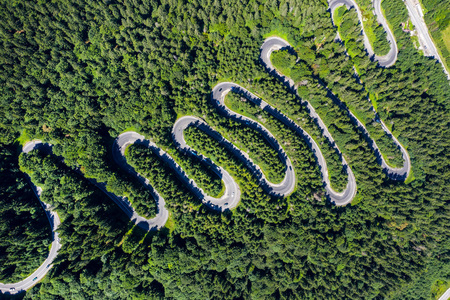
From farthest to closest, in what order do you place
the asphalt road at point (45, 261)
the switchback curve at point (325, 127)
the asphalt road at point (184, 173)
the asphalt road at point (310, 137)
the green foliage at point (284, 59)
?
the switchback curve at point (325, 127)
the asphalt road at point (310, 137)
the asphalt road at point (184, 173)
the green foliage at point (284, 59)
the asphalt road at point (45, 261)

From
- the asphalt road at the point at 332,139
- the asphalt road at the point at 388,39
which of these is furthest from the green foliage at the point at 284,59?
the asphalt road at the point at 388,39

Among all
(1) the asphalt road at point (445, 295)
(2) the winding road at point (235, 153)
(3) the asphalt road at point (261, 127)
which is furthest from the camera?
(1) the asphalt road at point (445, 295)

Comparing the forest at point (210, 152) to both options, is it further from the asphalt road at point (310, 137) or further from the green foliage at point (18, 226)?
the asphalt road at point (310, 137)

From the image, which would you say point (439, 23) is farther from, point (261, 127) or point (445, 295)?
point (445, 295)

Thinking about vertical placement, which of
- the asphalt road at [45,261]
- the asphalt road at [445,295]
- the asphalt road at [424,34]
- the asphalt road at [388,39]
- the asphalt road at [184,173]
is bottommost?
the asphalt road at [45,261]

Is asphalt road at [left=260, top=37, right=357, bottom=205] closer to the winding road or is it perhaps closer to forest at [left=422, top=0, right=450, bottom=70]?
the winding road

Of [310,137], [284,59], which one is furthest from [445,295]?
[284,59]

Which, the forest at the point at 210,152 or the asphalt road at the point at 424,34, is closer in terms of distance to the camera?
the forest at the point at 210,152

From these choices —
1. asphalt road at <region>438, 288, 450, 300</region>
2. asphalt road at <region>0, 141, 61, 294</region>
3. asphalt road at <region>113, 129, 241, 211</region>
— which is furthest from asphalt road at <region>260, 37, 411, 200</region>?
asphalt road at <region>0, 141, 61, 294</region>
